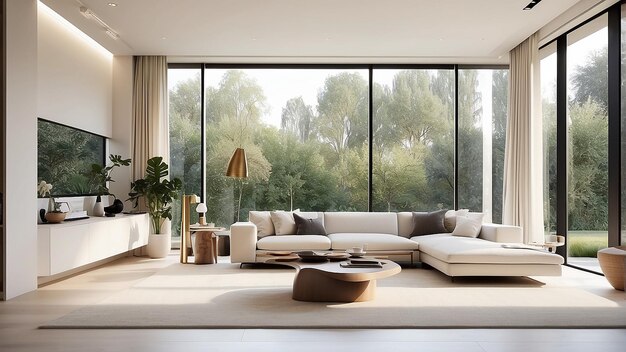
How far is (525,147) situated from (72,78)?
6009 millimetres

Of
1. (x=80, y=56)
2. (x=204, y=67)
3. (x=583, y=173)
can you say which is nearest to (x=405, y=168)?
(x=583, y=173)

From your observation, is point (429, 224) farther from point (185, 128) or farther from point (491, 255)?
point (185, 128)

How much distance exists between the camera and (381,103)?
8.84 m

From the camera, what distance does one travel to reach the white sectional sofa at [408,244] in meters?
5.79

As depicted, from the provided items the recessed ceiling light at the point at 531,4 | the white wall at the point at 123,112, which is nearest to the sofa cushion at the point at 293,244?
the white wall at the point at 123,112

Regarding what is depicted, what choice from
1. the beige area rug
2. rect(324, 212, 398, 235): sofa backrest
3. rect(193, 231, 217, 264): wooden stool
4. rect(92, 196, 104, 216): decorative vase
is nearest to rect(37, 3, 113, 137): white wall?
rect(92, 196, 104, 216): decorative vase

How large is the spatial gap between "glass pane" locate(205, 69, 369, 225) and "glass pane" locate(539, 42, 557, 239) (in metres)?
2.58

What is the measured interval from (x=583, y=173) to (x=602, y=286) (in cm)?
163

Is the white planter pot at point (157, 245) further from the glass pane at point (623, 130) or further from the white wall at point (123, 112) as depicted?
the glass pane at point (623, 130)

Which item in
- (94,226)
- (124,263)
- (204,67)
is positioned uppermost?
(204,67)

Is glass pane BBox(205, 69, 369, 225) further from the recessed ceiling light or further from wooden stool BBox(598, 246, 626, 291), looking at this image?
wooden stool BBox(598, 246, 626, 291)

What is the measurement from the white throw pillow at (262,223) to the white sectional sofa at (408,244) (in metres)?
0.01

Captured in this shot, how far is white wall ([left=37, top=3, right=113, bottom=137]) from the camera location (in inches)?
249

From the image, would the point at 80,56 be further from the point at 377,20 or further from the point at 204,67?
the point at 377,20
